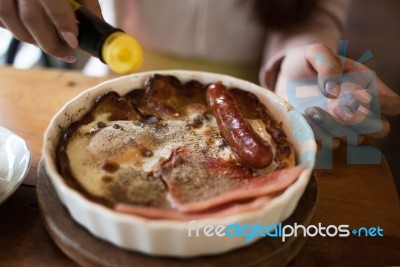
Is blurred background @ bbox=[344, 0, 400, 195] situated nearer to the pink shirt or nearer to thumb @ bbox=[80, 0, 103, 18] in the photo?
the pink shirt

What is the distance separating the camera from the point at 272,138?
3.76 feet

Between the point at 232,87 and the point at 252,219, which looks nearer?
the point at 252,219

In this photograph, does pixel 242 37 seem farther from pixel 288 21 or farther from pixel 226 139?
pixel 226 139

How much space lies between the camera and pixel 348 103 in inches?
47.3

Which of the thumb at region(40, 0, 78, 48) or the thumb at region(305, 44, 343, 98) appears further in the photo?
the thumb at region(305, 44, 343, 98)

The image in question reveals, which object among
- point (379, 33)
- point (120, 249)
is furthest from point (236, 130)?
point (379, 33)

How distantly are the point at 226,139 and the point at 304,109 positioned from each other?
33cm

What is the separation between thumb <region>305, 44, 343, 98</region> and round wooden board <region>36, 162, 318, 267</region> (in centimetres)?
42

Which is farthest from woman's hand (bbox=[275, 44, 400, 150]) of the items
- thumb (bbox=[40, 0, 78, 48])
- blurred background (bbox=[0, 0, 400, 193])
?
blurred background (bbox=[0, 0, 400, 193])

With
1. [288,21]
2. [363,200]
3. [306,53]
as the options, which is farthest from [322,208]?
[288,21]

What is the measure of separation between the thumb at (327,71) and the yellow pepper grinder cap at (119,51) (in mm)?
589

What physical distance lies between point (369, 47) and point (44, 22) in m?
2.90

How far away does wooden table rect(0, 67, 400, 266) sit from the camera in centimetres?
97

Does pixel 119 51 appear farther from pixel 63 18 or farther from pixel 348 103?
pixel 348 103
